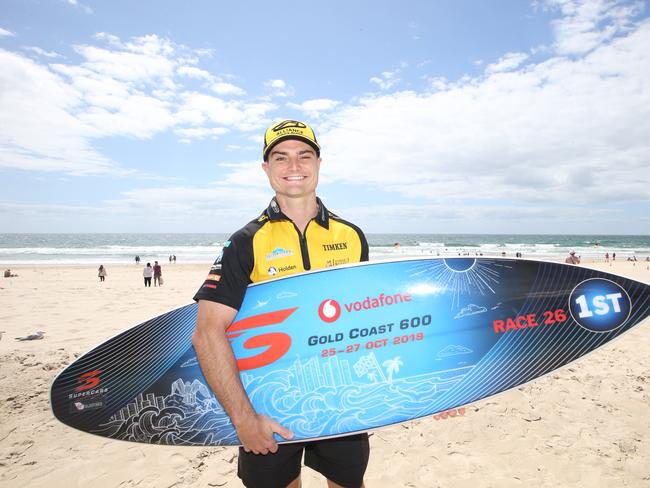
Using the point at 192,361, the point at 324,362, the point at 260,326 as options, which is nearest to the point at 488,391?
the point at 324,362

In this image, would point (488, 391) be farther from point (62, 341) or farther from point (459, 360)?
point (62, 341)

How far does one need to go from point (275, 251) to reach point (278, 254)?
2 cm

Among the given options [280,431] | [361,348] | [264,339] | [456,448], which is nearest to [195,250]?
[456,448]

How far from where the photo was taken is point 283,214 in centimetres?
→ 184

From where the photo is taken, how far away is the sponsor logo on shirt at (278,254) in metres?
1.77

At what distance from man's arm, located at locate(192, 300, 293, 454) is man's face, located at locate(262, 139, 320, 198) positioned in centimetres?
69

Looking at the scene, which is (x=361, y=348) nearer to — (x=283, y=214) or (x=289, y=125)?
(x=283, y=214)

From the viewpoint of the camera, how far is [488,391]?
228 cm

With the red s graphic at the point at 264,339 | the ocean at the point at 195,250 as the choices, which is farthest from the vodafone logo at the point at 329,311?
the ocean at the point at 195,250

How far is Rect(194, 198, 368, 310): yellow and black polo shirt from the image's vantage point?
155 cm

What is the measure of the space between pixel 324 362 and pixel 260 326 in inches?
17.1

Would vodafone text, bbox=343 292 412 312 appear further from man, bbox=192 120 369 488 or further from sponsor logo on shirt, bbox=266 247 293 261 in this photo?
sponsor logo on shirt, bbox=266 247 293 261

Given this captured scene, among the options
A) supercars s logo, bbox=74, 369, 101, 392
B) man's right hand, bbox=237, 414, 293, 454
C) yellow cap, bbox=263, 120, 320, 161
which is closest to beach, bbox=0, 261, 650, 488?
supercars s logo, bbox=74, 369, 101, 392

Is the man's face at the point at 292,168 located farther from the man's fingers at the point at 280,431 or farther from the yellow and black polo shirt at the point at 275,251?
the man's fingers at the point at 280,431
